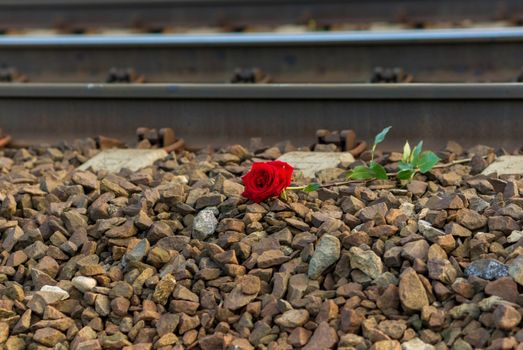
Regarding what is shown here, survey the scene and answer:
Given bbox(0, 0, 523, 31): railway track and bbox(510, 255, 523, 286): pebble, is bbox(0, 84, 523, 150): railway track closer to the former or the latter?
bbox(510, 255, 523, 286): pebble

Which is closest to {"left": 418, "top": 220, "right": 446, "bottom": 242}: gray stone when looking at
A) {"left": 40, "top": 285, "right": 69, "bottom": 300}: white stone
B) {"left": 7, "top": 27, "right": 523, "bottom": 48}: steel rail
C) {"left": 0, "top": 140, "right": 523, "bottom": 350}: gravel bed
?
{"left": 0, "top": 140, "right": 523, "bottom": 350}: gravel bed

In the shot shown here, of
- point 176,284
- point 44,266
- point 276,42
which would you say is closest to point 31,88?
point 276,42

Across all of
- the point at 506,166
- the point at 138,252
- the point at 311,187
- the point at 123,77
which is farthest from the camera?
the point at 123,77

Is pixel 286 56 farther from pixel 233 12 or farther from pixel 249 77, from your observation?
pixel 233 12

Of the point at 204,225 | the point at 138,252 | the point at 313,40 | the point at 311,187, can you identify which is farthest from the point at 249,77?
the point at 138,252

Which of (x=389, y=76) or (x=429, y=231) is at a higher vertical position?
(x=429, y=231)

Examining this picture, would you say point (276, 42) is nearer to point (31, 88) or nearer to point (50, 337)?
→ point (31, 88)
